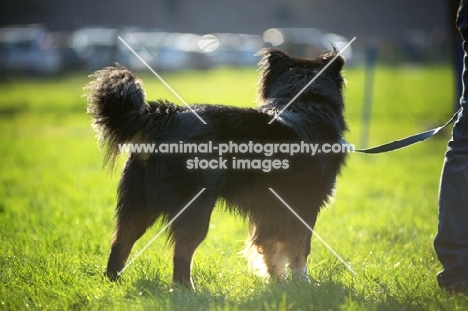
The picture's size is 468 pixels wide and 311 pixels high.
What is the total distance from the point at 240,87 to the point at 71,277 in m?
17.9

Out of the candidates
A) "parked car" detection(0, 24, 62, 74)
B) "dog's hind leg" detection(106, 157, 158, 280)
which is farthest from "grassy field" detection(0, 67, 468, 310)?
"parked car" detection(0, 24, 62, 74)

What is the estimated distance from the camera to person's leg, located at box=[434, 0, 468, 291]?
4.09 m

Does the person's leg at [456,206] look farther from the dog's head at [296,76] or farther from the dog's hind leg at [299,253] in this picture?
the dog's head at [296,76]

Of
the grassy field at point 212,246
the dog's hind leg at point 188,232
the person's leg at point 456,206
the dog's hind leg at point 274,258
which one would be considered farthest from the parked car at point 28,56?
the person's leg at point 456,206

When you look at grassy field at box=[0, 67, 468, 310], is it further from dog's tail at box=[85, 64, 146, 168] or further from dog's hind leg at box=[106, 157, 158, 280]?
dog's tail at box=[85, 64, 146, 168]

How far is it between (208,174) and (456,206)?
5.58 ft

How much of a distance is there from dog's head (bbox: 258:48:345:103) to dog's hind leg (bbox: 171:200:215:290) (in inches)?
56.4

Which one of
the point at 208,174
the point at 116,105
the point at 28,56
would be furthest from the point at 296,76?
the point at 28,56

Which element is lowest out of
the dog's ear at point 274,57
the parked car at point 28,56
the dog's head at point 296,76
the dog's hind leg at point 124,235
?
the parked car at point 28,56

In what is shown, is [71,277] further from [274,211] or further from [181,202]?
[274,211]

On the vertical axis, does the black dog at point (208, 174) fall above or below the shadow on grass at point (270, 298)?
above

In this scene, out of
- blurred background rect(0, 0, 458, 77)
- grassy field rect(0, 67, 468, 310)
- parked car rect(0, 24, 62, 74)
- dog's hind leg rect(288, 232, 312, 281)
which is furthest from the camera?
blurred background rect(0, 0, 458, 77)

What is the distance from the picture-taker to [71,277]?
14.6 ft

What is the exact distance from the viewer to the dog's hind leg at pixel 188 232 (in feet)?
13.3
